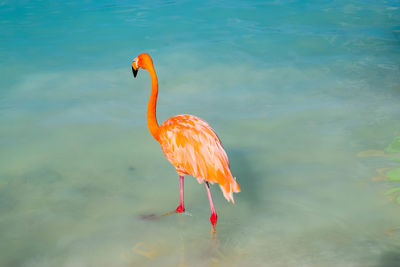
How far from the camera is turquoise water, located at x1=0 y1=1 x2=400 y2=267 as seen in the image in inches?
165

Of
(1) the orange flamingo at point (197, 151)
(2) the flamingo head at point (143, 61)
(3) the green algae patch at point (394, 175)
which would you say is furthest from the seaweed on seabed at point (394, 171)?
(2) the flamingo head at point (143, 61)

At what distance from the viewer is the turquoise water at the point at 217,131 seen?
4.20m

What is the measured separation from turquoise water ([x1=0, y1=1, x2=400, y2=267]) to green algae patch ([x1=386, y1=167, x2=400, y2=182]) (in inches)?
2.6

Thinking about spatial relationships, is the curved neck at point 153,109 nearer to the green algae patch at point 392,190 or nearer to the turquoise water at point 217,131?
the turquoise water at point 217,131

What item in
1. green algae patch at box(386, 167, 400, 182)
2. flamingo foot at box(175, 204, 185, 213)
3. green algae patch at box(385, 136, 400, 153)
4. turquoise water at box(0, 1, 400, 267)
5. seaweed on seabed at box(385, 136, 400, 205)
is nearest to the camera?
turquoise water at box(0, 1, 400, 267)

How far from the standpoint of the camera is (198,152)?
404 cm

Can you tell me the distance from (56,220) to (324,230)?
250 centimetres

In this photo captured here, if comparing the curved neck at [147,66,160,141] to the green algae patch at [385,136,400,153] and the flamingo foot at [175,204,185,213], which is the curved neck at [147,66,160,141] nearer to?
the flamingo foot at [175,204,185,213]

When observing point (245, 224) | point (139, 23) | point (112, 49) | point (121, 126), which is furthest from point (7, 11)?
point (245, 224)

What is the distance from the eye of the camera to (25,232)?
441 cm

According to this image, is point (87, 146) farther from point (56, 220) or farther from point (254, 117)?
point (254, 117)

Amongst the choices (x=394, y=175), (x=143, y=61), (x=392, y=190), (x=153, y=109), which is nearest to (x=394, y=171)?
(x=394, y=175)

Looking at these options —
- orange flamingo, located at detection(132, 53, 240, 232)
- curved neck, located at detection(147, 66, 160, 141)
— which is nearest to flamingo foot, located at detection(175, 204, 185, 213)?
orange flamingo, located at detection(132, 53, 240, 232)

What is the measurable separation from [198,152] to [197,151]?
0.04 ft
